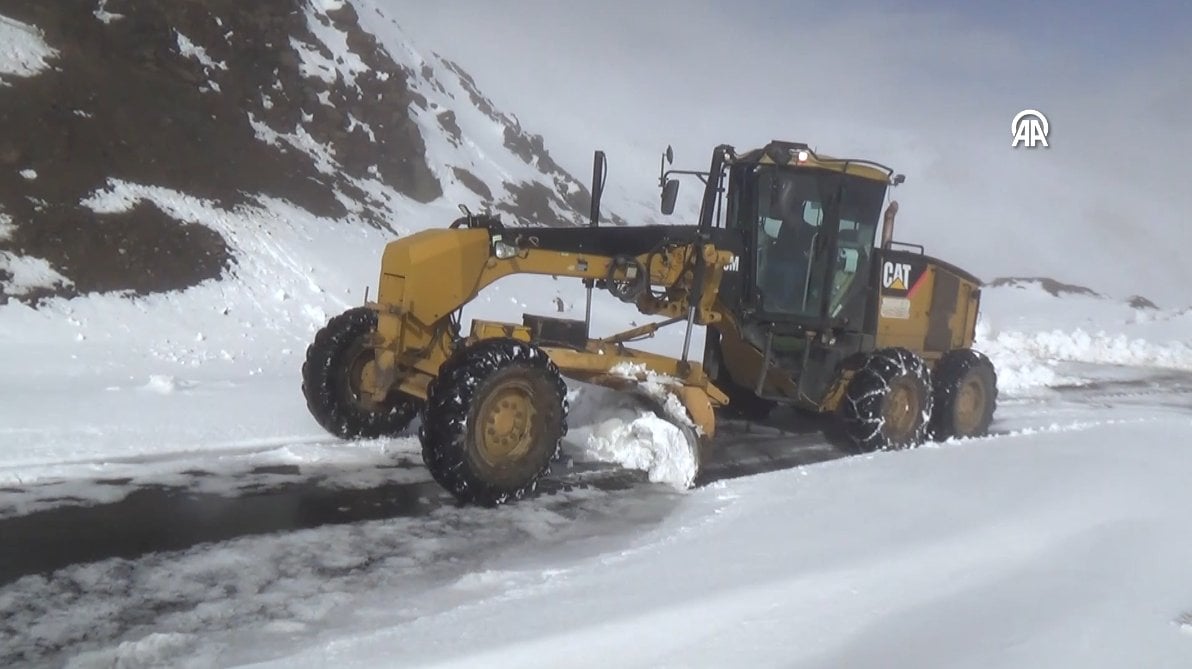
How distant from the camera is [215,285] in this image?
1447cm

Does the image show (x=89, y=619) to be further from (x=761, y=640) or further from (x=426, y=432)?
(x=761, y=640)

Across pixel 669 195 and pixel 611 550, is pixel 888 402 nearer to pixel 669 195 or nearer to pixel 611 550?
pixel 669 195

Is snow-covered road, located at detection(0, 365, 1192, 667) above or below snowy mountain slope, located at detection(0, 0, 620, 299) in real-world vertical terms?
below

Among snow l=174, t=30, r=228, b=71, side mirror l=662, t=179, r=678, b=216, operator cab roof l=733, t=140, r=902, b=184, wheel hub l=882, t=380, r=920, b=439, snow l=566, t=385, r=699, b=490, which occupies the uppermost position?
snow l=174, t=30, r=228, b=71

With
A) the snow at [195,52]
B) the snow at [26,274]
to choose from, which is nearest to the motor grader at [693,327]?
A: the snow at [26,274]

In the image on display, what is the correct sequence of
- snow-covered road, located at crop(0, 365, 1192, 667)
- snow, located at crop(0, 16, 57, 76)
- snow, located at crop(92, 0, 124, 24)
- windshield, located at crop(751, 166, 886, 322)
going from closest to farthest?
snow-covered road, located at crop(0, 365, 1192, 667)
windshield, located at crop(751, 166, 886, 322)
snow, located at crop(0, 16, 57, 76)
snow, located at crop(92, 0, 124, 24)

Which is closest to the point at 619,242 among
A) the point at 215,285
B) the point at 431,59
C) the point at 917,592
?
the point at 917,592

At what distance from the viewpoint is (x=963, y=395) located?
9.41 metres

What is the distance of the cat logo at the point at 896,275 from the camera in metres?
9.16

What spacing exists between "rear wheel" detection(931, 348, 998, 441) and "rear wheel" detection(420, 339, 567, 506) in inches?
186

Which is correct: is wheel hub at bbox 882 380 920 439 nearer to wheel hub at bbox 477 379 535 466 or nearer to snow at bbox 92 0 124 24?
wheel hub at bbox 477 379 535 466

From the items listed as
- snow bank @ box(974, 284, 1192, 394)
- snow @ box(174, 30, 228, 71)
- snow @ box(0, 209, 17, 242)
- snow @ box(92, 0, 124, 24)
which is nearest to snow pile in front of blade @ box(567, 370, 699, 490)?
snow bank @ box(974, 284, 1192, 394)

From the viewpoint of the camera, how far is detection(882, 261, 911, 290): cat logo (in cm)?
916

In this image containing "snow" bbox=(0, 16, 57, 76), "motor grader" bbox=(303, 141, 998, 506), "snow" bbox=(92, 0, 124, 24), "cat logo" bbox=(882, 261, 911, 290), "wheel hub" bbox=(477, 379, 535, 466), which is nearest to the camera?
"wheel hub" bbox=(477, 379, 535, 466)
